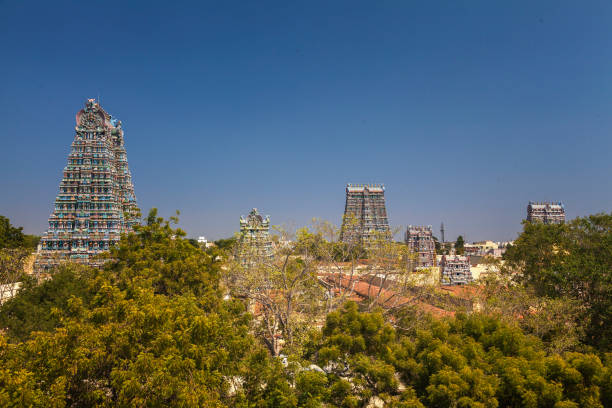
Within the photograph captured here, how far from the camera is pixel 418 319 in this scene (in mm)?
14609

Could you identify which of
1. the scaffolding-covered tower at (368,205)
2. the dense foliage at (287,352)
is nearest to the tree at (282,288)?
the dense foliage at (287,352)

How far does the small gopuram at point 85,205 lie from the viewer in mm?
30781

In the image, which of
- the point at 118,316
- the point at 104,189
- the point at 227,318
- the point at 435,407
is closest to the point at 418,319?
the point at 435,407

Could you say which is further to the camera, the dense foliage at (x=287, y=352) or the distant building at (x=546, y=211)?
the distant building at (x=546, y=211)

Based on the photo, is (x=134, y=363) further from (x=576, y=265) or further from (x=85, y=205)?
A: (x=85, y=205)

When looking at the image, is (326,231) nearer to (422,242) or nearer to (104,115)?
(104,115)

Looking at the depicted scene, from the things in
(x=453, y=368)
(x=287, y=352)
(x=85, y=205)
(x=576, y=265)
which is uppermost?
(x=85, y=205)

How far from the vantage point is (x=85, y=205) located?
3106 centimetres

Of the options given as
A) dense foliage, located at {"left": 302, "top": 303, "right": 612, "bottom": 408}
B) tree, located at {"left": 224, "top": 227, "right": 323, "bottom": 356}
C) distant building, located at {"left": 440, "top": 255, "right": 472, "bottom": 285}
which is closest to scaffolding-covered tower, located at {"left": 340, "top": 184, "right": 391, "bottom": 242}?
distant building, located at {"left": 440, "top": 255, "right": 472, "bottom": 285}

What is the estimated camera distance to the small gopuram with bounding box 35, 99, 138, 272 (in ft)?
101

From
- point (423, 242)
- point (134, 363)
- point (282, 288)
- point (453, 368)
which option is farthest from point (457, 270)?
point (134, 363)

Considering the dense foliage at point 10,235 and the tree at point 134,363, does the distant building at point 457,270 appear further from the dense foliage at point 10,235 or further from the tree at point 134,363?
the dense foliage at point 10,235

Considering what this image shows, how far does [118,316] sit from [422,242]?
1891 inches

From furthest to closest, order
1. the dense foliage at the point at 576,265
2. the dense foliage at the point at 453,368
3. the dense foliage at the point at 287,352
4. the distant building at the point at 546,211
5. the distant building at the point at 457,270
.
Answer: the distant building at the point at 546,211, the distant building at the point at 457,270, the dense foliage at the point at 576,265, the dense foliage at the point at 453,368, the dense foliage at the point at 287,352
